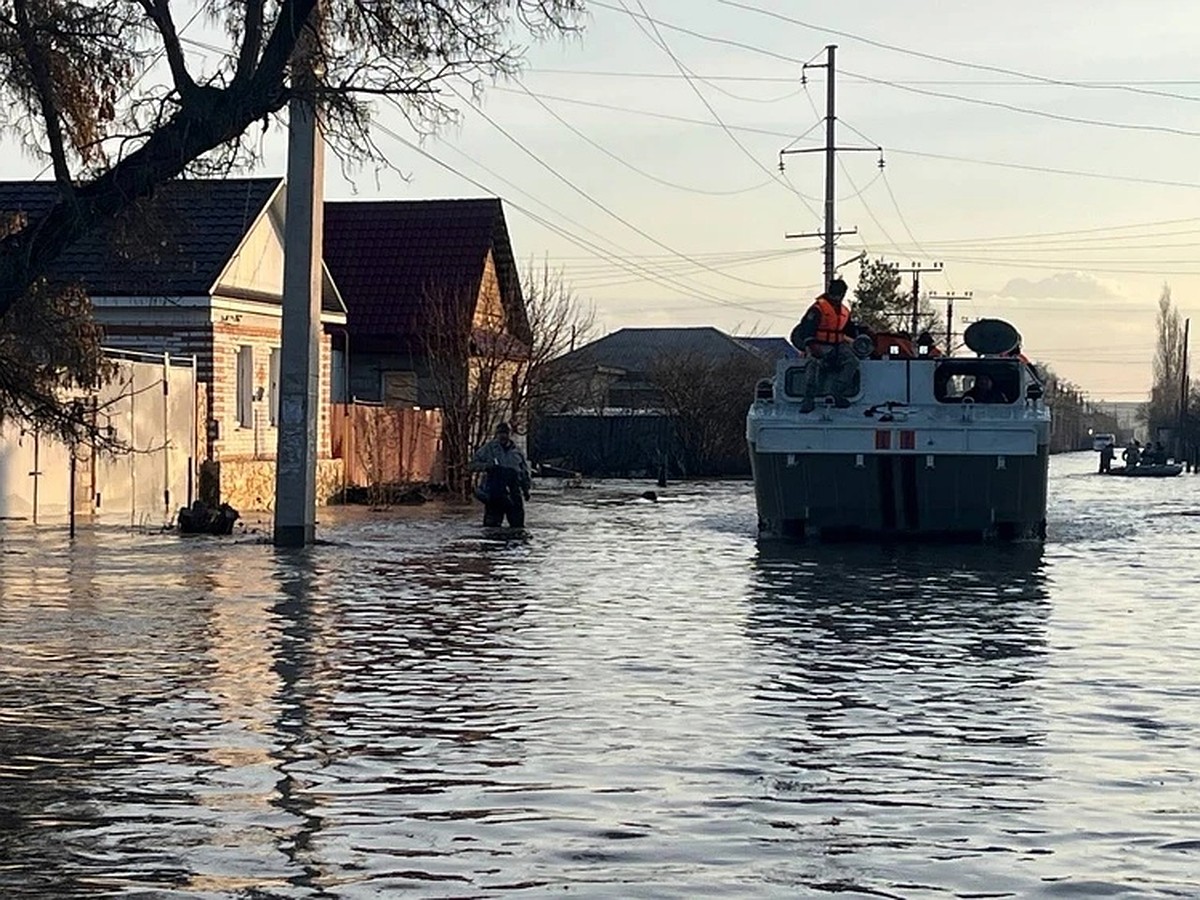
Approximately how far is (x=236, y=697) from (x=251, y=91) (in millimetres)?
3350

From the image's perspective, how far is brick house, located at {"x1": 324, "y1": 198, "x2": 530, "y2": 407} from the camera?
47.4 meters

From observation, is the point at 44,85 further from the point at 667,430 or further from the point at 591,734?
the point at 667,430

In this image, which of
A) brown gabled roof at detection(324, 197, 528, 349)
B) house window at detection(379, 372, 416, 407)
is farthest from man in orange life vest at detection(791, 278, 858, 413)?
house window at detection(379, 372, 416, 407)

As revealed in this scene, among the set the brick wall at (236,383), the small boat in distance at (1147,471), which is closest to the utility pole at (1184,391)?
the small boat in distance at (1147,471)

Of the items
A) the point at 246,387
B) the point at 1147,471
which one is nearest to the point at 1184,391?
the point at 1147,471

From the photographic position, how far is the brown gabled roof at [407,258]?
48.6 m

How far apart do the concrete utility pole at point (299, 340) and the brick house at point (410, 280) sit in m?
20.6

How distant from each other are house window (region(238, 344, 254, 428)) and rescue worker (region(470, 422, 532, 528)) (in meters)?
7.25

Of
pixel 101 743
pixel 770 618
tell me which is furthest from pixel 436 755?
pixel 770 618

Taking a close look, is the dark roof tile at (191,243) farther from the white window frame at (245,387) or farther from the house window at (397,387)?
the house window at (397,387)

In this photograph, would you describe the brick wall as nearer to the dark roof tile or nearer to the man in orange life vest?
the dark roof tile

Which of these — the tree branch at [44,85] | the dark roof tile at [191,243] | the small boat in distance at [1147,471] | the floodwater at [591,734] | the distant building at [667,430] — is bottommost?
the floodwater at [591,734]

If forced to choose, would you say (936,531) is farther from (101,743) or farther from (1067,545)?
(101,743)

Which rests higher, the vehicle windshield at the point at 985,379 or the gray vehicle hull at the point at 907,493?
the vehicle windshield at the point at 985,379
